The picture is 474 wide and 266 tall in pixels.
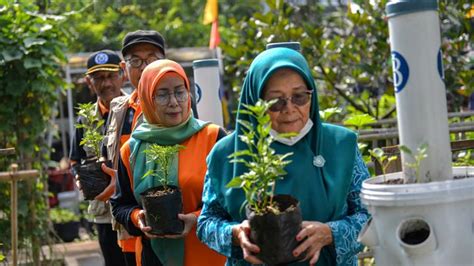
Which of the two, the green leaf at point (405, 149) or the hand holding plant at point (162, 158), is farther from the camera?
the hand holding plant at point (162, 158)

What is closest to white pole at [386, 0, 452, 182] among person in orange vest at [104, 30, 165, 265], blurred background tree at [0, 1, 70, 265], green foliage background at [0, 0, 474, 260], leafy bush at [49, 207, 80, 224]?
person in orange vest at [104, 30, 165, 265]

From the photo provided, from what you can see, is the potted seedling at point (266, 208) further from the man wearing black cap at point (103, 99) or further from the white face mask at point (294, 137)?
the man wearing black cap at point (103, 99)

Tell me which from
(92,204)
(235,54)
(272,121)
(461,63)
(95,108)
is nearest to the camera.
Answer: (272,121)

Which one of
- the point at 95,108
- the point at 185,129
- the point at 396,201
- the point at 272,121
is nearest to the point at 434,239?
the point at 396,201

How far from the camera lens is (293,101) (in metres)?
3.12

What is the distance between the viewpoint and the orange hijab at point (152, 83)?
427cm

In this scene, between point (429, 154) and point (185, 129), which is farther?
point (185, 129)

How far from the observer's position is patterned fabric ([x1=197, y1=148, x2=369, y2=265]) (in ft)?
10.2

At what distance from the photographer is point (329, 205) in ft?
10.3

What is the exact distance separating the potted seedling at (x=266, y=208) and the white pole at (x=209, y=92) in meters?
2.35

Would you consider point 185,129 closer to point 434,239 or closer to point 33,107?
point 434,239

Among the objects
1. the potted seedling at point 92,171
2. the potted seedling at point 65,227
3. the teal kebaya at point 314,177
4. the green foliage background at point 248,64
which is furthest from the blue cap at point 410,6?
the potted seedling at point 65,227

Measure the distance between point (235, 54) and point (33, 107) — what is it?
1.97 meters

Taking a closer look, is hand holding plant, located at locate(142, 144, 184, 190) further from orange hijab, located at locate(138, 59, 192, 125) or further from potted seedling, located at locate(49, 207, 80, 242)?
potted seedling, located at locate(49, 207, 80, 242)
